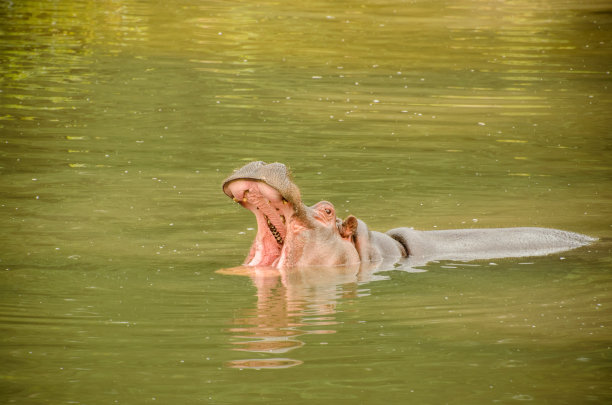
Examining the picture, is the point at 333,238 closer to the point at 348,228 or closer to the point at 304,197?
the point at 348,228

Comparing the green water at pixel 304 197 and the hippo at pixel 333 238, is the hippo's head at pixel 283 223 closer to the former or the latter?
the hippo at pixel 333 238

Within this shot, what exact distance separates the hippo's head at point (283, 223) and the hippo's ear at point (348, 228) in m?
0.03

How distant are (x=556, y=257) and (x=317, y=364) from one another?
11.1 ft

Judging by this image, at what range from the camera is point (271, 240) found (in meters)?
8.55

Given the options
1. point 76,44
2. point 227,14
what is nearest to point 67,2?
point 227,14

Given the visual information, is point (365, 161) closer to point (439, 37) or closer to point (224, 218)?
point (224, 218)

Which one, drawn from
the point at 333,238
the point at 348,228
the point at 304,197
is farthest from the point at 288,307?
the point at 304,197

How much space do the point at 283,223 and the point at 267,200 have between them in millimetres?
290

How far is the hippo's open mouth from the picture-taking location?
26.1ft

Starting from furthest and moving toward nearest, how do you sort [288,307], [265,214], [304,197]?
1. [304,197]
2. [265,214]
3. [288,307]

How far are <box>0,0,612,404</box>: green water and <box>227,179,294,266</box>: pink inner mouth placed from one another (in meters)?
0.23

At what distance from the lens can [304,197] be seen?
11.1m

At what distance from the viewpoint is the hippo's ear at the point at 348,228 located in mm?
8586

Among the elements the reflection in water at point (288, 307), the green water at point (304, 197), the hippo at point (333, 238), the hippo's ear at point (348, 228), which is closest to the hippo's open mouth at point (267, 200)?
the hippo at point (333, 238)
